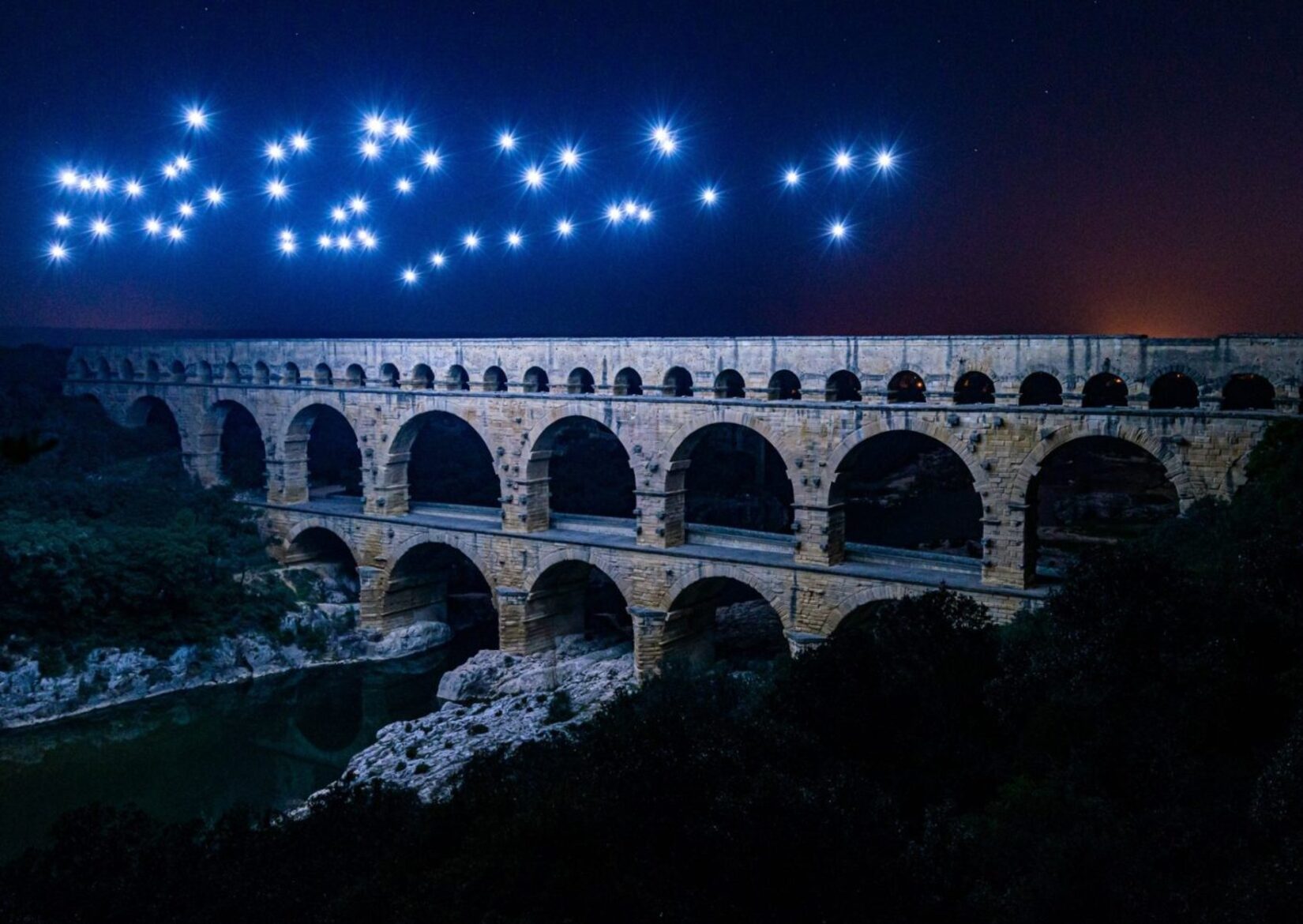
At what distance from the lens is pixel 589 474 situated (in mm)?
39000

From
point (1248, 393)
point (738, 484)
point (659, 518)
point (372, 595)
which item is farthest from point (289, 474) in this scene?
point (1248, 393)

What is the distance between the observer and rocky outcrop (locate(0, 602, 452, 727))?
922 inches

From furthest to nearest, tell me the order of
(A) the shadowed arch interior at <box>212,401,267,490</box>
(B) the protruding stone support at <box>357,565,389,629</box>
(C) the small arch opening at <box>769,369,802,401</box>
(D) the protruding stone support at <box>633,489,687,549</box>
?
1. (A) the shadowed arch interior at <box>212,401,267,490</box>
2. (B) the protruding stone support at <box>357,565,389,629</box>
3. (D) the protruding stone support at <box>633,489,687,549</box>
4. (C) the small arch opening at <box>769,369,802,401</box>

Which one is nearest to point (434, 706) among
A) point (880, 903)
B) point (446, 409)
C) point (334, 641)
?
point (334, 641)

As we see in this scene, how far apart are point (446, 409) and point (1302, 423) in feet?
61.9

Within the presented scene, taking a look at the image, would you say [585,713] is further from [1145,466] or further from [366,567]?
[1145,466]

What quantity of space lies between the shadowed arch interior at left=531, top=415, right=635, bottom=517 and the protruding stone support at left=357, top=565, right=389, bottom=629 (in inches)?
282

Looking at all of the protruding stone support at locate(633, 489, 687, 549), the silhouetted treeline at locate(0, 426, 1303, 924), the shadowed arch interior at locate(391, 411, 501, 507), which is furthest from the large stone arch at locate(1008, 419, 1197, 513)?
the shadowed arch interior at locate(391, 411, 501, 507)

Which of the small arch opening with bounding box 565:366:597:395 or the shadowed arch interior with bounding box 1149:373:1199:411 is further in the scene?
the shadowed arch interior with bounding box 1149:373:1199:411

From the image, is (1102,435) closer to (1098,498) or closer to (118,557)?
(118,557)

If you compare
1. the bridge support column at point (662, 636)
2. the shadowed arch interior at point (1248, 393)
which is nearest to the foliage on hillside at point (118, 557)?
the bridge support column at point (662, 636)

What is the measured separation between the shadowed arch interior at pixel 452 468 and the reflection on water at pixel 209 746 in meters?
9.65

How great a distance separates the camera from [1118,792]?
11.0 meters

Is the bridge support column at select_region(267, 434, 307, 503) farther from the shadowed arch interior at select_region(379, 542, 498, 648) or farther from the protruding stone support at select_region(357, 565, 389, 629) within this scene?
the shadowed arch interior at select_region(379, 542, 498, 648)
